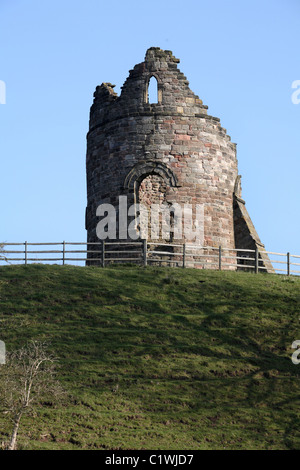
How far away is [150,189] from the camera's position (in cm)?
3488

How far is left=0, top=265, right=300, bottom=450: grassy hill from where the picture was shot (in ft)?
57.4

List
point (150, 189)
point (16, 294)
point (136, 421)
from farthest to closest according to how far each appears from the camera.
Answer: point (150, 189), point (16, 294), point (136, 421)

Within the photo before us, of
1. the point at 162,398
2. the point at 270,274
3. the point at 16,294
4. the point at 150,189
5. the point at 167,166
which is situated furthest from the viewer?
the point at 150,189

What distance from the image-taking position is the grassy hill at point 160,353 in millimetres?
17500

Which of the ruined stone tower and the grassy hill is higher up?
the ruined stone tower

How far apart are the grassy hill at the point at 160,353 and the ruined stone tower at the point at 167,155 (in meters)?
4.66

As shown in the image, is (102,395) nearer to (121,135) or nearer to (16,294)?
(16,294)

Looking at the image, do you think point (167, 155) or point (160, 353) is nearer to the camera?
point (160, 353)

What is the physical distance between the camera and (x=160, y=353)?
2134 cm

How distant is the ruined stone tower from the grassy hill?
4.66 metres

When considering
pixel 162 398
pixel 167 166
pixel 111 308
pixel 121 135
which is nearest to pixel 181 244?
pixel 167 166

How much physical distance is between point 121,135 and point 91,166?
2.28m

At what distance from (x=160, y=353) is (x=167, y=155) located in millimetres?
13157

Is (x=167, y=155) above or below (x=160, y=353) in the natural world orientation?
above
